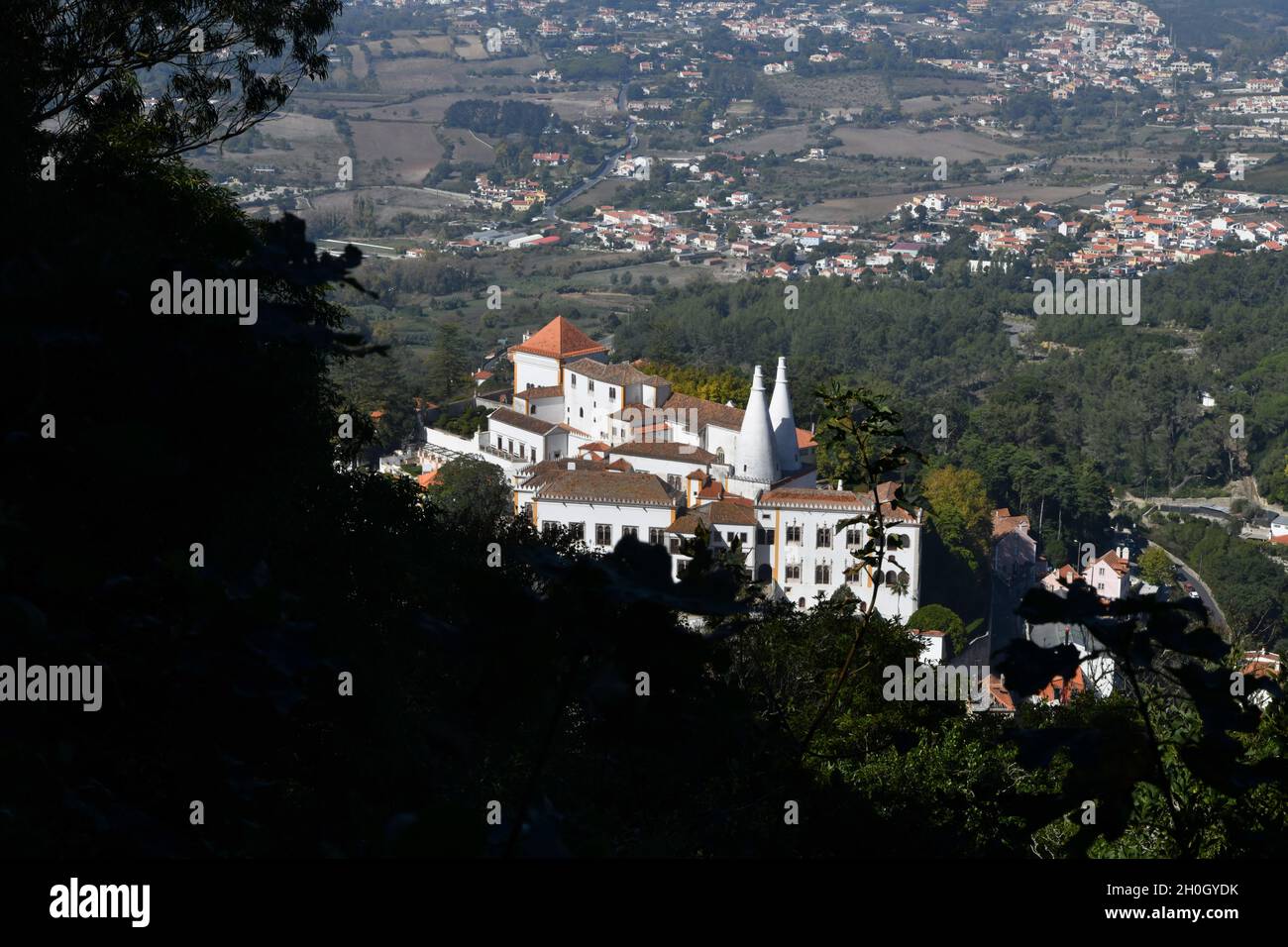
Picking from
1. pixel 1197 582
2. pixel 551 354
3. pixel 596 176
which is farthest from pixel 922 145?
pixel 551 354

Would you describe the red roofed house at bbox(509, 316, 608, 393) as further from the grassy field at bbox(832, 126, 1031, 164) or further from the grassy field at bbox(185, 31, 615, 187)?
the grassy field at bbox(832, 126, 1031, 164)

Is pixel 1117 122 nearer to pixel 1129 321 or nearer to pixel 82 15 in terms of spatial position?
pixel 1129 321

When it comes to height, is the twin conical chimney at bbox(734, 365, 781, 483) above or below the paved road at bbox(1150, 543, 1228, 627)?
above

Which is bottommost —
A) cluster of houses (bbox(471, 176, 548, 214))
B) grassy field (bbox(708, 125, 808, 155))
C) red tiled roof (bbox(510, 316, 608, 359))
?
cluster of houses (bbox(471, 176, 548, 214))

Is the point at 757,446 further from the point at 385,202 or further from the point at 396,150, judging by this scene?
the point at 396,150

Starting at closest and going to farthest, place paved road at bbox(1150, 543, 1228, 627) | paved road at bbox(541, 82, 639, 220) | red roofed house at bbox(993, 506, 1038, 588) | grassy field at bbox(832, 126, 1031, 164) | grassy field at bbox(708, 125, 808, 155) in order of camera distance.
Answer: red roofed house at bbox(993, 506, 1038, 588)
paved road at bbox(1150, 543, 1228, 627)
paved road at bbox(541, 82, 639, 220)
grassy field at bbox(832, 126, 1031, 164)
grassy field at bbox(708, 125, 808, 155)

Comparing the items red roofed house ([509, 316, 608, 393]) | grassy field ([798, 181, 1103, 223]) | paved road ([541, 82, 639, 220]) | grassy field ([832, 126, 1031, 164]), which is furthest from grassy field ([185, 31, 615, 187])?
red roofed house ([509, 316, 608, 393])
